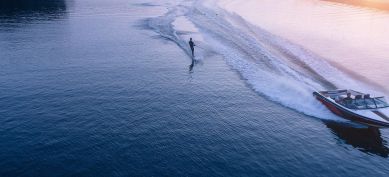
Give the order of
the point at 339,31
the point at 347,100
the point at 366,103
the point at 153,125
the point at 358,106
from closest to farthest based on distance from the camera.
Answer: the point at 153,125 < the point at 358,106 < the point at 366,103 < the point at 347,100 < the point at 339,31

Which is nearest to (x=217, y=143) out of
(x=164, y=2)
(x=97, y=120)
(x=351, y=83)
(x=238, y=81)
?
(x=97, y=120)

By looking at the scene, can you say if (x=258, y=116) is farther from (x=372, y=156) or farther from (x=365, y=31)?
(x=365, y=31)

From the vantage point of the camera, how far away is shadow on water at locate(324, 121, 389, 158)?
102 ft

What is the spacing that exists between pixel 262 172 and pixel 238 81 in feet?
68.9

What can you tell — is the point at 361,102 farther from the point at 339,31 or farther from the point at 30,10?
the point at 30,10

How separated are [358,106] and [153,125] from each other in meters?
21.0

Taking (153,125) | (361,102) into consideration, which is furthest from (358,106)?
(153,125)

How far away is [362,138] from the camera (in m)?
33.3

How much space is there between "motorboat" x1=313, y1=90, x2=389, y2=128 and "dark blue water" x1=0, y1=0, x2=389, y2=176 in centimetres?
152

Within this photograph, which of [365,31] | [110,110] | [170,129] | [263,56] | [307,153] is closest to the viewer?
[307,153]

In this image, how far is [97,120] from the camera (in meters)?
34.1

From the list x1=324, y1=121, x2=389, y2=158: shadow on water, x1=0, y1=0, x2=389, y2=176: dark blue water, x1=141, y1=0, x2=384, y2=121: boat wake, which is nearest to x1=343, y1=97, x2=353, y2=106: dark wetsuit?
x1=141, y1=0, x2=384, y2=121: boat wake

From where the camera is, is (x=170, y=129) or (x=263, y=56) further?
(x=263, y=56)

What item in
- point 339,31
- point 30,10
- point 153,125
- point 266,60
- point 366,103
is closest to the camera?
point 153,125
